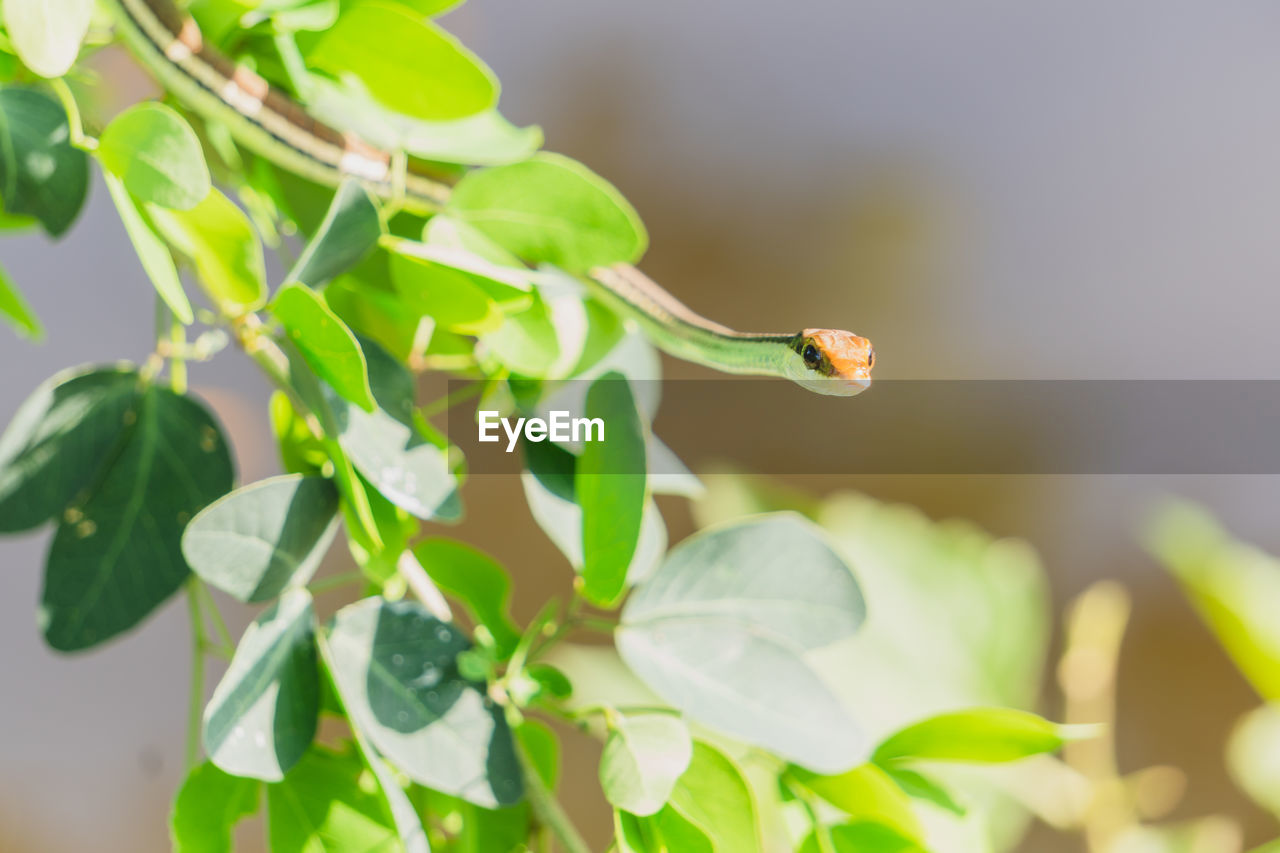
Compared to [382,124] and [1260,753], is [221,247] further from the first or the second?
[1260,753]

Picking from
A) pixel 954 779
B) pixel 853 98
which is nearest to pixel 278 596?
pixel 954 779

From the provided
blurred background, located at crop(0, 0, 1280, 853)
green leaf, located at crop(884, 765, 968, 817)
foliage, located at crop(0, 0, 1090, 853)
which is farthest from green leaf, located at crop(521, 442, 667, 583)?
blurred background, located at crop(0, 0, 1280, 853)

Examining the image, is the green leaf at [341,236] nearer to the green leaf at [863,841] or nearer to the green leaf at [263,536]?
the green leaf at [263,536]

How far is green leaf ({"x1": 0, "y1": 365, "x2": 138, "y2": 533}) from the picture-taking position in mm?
263

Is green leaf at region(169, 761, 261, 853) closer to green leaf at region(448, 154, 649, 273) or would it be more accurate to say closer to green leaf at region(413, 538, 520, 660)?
green leaf at region(413, 538, 520, 660)

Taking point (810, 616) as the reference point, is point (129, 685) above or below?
below

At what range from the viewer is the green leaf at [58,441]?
0.86ft

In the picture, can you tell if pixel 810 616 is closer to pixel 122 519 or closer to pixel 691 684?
pixel 691 684

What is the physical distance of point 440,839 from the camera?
27 centimetres

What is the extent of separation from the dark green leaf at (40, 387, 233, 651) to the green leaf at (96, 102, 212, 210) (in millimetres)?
86

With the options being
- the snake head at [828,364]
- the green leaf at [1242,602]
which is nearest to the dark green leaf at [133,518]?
the snake head at [828,364]

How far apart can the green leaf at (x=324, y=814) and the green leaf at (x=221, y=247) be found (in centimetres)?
14

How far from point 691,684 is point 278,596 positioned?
0.12 meters

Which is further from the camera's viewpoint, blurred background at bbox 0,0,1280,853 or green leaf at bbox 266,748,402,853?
blurred background at bbox 0,0,1280,853
